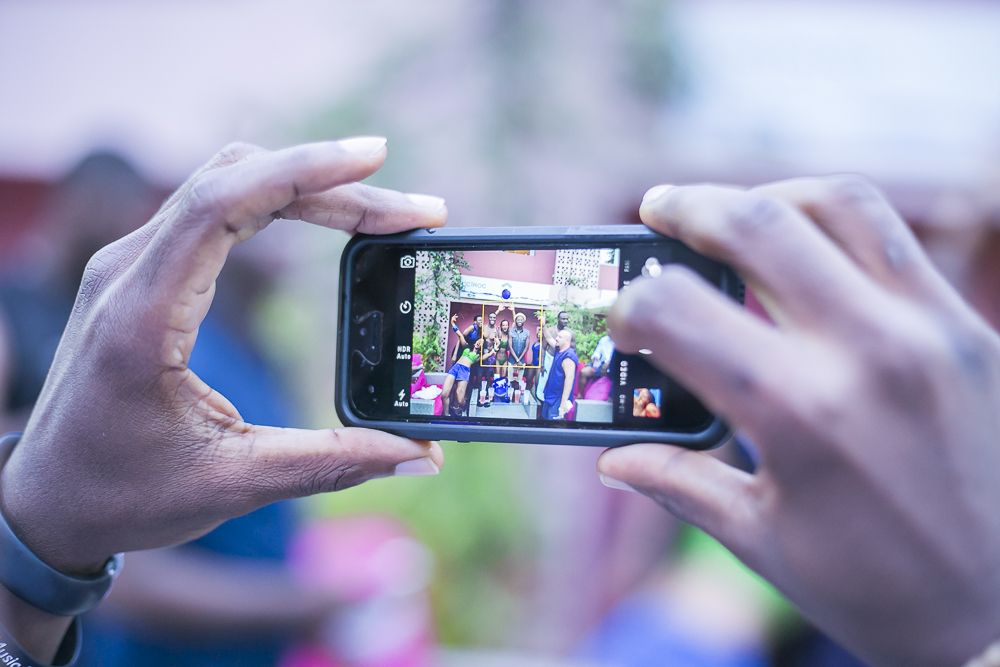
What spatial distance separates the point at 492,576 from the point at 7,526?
2.73 metres

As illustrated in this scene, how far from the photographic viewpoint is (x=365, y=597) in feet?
6.51

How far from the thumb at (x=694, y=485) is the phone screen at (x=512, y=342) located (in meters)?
0.11

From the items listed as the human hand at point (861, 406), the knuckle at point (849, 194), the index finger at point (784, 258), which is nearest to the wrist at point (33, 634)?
the human hand at point (861, 406)

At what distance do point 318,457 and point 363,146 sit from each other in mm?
465

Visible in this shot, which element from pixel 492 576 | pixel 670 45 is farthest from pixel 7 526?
pixel 670 45

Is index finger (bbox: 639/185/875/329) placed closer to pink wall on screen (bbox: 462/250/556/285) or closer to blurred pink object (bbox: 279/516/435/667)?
pink wall on screen (bbox: 462/250/556/285)

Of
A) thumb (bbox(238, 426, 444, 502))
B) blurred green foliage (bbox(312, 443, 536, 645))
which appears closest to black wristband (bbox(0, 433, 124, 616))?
thumb (bbox(238, 426, 444, 502))

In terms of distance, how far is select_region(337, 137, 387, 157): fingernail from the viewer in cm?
93

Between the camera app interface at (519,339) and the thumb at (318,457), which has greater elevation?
the camera app interface at (519,339)

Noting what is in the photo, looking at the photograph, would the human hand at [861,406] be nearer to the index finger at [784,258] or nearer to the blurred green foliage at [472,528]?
the index finger at [784,258]

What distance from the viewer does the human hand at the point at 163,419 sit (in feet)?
2.92

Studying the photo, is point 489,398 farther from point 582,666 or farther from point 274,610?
point 582,666

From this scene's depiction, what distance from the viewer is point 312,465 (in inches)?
38.5

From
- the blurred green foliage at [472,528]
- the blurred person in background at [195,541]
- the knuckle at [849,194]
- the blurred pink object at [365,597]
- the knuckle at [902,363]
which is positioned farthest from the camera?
the blurred green foliage at [472,528]
